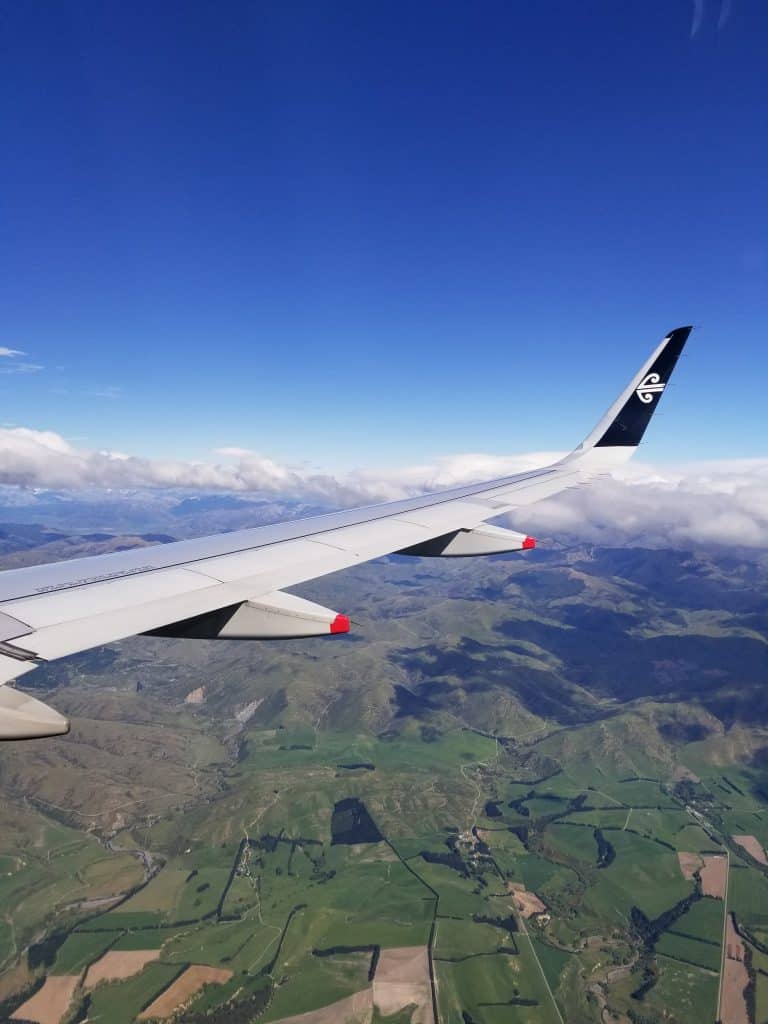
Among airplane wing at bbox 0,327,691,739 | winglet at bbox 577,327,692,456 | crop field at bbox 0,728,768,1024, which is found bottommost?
crop field at bbox 0,728,768,1024

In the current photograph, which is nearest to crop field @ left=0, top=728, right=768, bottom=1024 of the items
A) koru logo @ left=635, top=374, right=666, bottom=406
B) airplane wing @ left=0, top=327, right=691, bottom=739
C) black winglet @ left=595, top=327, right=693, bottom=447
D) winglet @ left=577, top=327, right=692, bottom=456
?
airplane wing @ left=0, top=327, right=691, bottom=739

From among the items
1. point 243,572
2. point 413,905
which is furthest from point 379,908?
point 243,572

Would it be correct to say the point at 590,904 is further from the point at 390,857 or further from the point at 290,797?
the point at 290,797

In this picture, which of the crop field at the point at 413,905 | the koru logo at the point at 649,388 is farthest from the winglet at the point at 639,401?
the crop field at the point at 413,905

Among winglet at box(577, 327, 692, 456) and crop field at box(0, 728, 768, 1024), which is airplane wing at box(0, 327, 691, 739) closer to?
winglet at box(577, 327, 692, 456)

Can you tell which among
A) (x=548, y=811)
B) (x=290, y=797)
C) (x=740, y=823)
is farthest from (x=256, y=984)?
(x=740, y=823)

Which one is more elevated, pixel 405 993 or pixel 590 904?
pixel 405 993
